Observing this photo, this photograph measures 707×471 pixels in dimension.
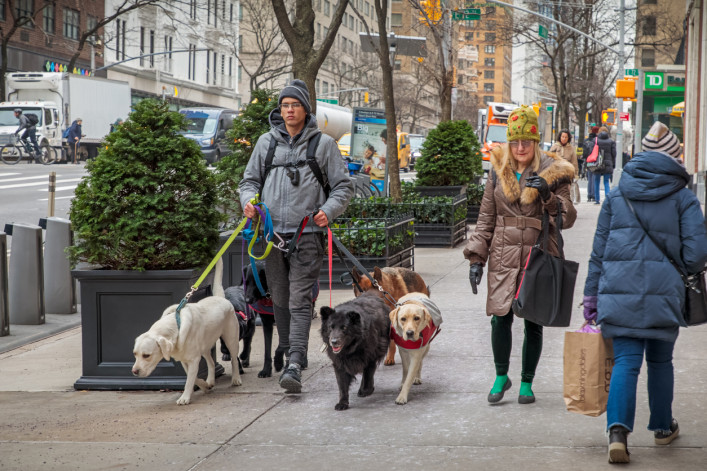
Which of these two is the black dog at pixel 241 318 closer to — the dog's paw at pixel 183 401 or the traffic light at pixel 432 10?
the dog's paw at pixel 183 401

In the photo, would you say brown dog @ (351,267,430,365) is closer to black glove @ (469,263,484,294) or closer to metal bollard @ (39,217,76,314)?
black glove @ (469,263,484,294)

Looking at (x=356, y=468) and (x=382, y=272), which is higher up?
(x=382, y=272)

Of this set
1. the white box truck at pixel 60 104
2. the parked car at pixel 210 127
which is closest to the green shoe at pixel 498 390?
the parked car at pixel 210 127

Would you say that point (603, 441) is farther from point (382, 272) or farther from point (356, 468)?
point (382, 272)

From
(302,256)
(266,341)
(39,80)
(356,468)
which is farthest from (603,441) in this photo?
(39,80)

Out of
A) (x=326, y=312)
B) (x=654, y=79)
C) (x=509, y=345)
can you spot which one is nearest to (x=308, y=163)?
(x=326, y=312)

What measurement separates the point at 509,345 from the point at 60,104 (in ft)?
123

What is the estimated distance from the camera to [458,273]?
1235cm

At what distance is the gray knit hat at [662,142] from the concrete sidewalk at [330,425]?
5.05 ft

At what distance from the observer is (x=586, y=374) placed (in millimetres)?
4680

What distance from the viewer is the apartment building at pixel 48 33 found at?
4556cm

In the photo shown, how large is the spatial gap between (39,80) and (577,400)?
3936 centimetres

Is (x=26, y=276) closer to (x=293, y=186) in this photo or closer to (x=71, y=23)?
(x=293, y=186)

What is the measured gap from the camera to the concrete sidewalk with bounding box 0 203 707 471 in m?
4.75
